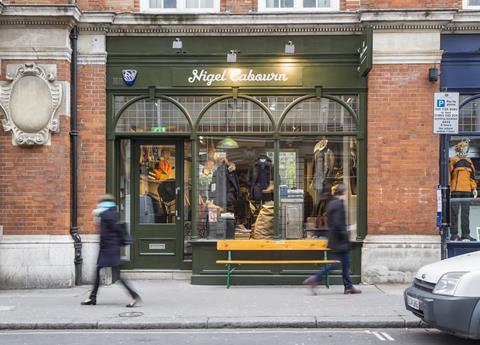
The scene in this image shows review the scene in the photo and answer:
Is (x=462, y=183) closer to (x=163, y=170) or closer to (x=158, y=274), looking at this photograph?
(x=163, y=170)

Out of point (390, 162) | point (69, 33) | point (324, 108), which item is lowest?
point (390, 162)

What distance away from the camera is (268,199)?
39.9 feet

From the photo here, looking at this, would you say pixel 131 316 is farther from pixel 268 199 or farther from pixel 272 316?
pixel 268 199

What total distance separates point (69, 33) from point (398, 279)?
25.0 feet

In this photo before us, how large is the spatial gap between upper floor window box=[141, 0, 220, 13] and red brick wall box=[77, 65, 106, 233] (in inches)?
60.9

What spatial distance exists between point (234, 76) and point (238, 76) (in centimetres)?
8

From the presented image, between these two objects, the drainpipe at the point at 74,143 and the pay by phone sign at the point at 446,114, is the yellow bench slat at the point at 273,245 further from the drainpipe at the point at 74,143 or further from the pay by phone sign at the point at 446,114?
the pay by phone sign at the point at 446,114

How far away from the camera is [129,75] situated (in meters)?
11.9

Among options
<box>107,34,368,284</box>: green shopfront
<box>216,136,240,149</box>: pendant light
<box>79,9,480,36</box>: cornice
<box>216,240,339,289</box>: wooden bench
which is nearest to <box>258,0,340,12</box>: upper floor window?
<box>79,9,480,36</box>: cornice

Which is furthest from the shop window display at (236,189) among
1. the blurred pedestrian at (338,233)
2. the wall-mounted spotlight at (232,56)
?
the blurred pedestrian at (338,233)

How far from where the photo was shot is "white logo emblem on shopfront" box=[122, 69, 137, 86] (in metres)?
11.9

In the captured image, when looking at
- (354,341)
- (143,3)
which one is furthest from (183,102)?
(354,341)

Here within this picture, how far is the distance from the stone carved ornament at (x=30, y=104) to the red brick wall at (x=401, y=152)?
233 inches

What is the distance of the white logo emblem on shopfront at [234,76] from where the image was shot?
11.9m
